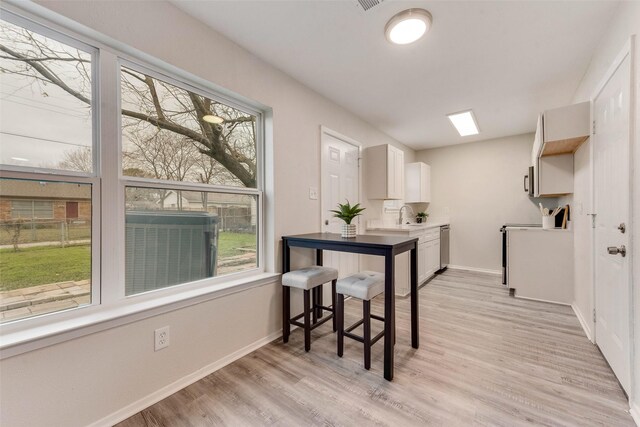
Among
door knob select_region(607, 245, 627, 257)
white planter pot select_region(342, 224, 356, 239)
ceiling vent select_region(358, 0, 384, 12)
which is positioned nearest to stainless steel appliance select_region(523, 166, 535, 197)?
door knob select_region(607, 245, 627, 257)

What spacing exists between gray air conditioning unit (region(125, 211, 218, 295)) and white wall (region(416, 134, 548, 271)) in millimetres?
4594

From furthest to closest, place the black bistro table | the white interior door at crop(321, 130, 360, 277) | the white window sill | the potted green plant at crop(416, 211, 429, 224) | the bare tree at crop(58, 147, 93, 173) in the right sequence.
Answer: the potted green plant at crop(416, 211, 429, 224)
the white interior door at crop(321, 130, 360, 277)
the black bistro table
the bare tree at crop(58, 147, 93, 173)
the white window sill

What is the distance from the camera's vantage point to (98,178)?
1.46m

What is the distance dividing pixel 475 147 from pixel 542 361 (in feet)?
12.9

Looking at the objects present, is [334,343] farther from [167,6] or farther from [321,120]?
[167,6]

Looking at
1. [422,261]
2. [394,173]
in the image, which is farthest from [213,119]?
[422,261]

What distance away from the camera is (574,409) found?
1.49 meters

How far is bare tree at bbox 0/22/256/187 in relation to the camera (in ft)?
4.25

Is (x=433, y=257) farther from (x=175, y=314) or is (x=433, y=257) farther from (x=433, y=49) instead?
(x=175, y=314)

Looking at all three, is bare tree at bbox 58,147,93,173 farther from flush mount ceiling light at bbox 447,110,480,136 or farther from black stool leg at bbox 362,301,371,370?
flush mount ceiling light at bbox 447,110,480,136

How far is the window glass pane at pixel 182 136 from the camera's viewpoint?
5.40ft

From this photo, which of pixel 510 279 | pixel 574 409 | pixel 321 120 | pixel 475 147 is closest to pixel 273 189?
pixel 321 120

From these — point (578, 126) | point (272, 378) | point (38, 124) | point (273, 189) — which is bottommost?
point (272, 378)

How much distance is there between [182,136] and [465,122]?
3780 millimetres
